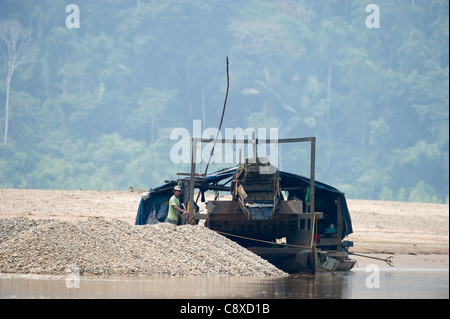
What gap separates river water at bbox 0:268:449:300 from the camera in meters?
12.1

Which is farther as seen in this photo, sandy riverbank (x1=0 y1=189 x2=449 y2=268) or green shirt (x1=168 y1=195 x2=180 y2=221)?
sandy riverbank (x1=0 y1=189 x2=449 y2=268)

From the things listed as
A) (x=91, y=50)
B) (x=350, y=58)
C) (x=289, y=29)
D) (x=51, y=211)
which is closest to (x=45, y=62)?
(x=91, y=50)

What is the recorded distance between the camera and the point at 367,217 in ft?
112

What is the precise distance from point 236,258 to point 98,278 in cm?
370

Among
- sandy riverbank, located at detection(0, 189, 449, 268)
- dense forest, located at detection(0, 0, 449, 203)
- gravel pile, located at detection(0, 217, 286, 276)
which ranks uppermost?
dense forest, located at detection(0, 0, 449, 203)

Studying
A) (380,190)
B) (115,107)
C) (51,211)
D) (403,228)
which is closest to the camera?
(51,211)

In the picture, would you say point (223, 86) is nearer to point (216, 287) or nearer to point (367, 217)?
point (367, 217)

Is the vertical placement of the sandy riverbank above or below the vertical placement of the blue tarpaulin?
below

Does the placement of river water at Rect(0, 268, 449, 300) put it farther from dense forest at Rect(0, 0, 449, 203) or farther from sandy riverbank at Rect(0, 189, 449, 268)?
dense forest at Rect(0, 0, 449, 203)

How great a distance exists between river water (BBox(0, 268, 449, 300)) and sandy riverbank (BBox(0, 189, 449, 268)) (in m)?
7.01

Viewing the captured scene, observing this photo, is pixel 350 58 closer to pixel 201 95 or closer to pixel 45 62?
pixel 201 95

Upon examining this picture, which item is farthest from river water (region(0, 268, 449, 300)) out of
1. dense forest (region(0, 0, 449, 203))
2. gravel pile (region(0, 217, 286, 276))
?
dense forest (region(0, 0, 449, 203))

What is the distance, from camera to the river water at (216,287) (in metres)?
12.1

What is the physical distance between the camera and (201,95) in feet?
282
